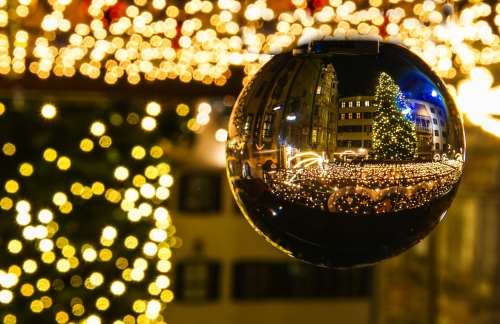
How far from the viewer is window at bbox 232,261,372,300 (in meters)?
6.67

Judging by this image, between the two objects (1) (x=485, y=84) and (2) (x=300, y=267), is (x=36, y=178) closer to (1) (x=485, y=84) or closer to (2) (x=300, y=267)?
(1) (x=485, y=84)

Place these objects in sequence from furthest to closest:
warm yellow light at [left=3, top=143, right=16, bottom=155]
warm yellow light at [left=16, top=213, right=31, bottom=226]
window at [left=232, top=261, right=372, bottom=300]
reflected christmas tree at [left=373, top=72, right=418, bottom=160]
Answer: window at [left=232, top=261, right=372, bottom=300], warm yellow light at [left=3, top=143, right=16, bottom=155], warm yellow light at [left=16, top=213, right=31, bottom=226], reflected christmas tree at [left=373, top=72, right=418, bottom=160]

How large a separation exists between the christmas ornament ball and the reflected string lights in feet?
7.10

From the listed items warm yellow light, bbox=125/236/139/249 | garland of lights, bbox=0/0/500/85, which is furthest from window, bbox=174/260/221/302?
garland of lights, bbox=0/0/500/85

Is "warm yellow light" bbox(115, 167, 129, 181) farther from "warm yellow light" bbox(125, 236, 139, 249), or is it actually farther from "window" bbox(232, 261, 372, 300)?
"window" bbox(232, 261, 372, 300)

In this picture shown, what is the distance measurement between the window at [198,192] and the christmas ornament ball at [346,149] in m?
5.60

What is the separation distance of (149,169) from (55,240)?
52 centimetres

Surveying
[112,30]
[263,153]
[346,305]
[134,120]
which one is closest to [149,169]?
[134,120]

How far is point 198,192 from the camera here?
6.47 meters

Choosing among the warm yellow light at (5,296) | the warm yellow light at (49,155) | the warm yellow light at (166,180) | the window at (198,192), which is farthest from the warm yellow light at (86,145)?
the window at (198,192)

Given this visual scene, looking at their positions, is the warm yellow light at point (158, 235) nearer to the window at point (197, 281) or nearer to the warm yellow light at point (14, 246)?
the warm yellow light at point (14, 246)

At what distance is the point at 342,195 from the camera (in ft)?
2.11

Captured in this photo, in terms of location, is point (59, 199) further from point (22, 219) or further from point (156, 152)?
point (156, 152)

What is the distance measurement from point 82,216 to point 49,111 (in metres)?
0.50
